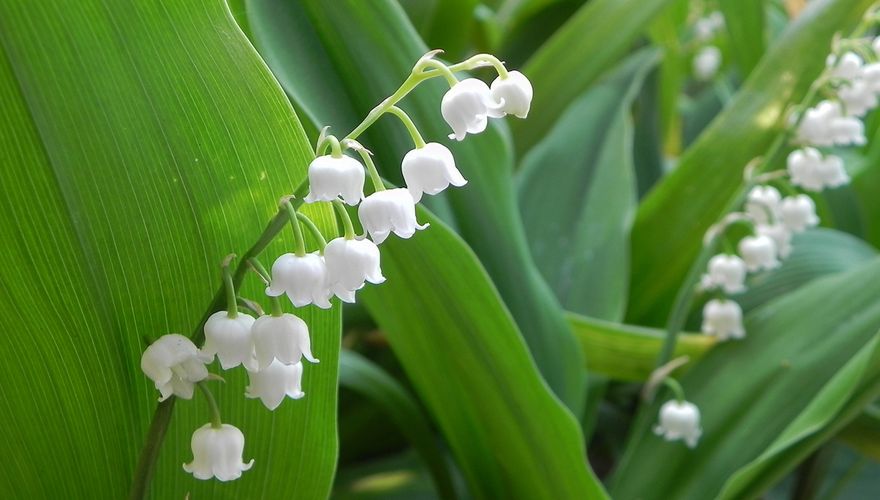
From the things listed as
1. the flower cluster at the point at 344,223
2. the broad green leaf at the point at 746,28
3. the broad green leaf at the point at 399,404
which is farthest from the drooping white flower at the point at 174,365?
the broad green leaf at the point at 746,28

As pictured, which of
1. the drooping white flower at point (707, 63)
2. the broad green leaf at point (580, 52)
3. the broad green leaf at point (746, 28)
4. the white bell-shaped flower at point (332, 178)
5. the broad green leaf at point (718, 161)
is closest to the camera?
the white bell-shaped flower at point (332, 178)

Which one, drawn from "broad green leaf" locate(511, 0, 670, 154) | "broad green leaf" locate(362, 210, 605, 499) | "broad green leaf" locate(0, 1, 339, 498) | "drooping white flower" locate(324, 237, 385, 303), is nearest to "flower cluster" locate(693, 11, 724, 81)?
"broad green leaf" locate(511, 0, 670, 154)

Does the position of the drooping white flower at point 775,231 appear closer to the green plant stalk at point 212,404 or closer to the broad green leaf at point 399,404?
the broad green leaf at point 399,404

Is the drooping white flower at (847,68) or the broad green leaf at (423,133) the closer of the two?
the broad green leaf at (423,133)

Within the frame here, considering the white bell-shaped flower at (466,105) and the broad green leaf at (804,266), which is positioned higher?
the white bell-shaped flower at (466,105)

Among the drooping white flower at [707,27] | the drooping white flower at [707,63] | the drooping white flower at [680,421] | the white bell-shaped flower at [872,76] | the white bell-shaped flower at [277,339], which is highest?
the drooping white flower at [707,27]

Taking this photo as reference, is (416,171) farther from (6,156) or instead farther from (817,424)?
(817,424)

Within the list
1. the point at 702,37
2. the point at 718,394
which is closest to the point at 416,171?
the point at 718,394
